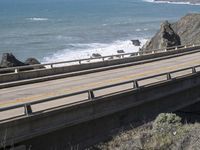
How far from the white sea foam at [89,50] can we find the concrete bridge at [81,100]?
44043 mm

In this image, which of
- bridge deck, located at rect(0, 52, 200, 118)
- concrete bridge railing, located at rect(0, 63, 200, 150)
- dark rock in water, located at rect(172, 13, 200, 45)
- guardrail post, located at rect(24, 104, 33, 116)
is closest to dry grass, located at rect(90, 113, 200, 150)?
concrete bridge railing, located at rect(0, 63, 200, 150)

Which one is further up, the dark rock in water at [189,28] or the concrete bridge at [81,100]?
the dark rock in water at [189,28]

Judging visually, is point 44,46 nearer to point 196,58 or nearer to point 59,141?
point 196,58

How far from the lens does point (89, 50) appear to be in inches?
3214

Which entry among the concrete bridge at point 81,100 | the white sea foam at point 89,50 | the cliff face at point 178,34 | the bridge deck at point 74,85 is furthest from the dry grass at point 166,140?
the white sea foam at point 89,50

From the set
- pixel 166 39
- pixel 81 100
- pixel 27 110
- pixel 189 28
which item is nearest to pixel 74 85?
pixel 81 100

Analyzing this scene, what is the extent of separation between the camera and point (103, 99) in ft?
58.9

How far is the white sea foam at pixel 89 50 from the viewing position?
7412cm

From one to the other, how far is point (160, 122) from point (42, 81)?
9.04 meters

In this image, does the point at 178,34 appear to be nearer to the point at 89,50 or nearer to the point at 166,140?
the point at 89,50

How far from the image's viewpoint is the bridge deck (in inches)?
752

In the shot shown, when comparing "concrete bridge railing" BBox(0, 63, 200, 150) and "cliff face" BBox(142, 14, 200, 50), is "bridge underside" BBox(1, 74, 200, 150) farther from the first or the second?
"cliff face" BBox(142, 14, 200, 50)

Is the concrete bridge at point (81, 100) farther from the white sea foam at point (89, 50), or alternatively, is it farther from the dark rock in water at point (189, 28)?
the white sea foam at point (89, 50)

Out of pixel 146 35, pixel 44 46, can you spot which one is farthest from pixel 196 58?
pixel 146 35
